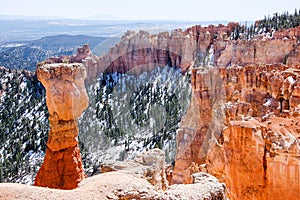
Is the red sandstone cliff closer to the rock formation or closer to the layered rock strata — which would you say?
the layered rock strata

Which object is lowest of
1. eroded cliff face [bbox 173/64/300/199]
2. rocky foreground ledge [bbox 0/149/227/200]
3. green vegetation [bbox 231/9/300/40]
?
eroded cliff face [bbox 173/64/300/199]

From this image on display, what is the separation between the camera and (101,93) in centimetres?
4791

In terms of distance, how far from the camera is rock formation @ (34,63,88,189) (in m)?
10.1

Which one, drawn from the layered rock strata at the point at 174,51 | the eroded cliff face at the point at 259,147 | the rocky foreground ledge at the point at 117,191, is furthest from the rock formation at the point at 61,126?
the layered rock strata at the point at 174,51

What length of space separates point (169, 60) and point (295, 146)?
Answer: 4385cm

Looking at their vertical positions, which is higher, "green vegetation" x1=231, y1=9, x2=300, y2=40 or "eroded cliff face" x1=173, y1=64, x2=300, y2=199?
"green vegetation" x1=231, y1=9, x2=300, y2=40

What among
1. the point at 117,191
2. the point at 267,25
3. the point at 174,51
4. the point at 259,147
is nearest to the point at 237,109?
the point at 259,147

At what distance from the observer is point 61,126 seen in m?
10.4

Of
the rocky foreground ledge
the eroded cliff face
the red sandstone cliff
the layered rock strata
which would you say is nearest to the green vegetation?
the layered rock strata

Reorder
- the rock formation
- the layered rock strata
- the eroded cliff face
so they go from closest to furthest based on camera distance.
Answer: the eroded cliff face
the rock formation
the layered rock strata

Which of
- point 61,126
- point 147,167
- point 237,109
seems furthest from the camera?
point 237,109

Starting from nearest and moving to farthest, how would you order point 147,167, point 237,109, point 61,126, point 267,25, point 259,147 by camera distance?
1. point 147,167
2. point 259,147
3. point 61,126
4. point 237,109
5. point 267,25

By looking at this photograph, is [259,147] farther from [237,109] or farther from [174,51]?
[174,51]

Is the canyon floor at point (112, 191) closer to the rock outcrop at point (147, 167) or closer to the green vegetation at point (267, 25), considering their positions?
the rock outcrop at point (147, 167)
